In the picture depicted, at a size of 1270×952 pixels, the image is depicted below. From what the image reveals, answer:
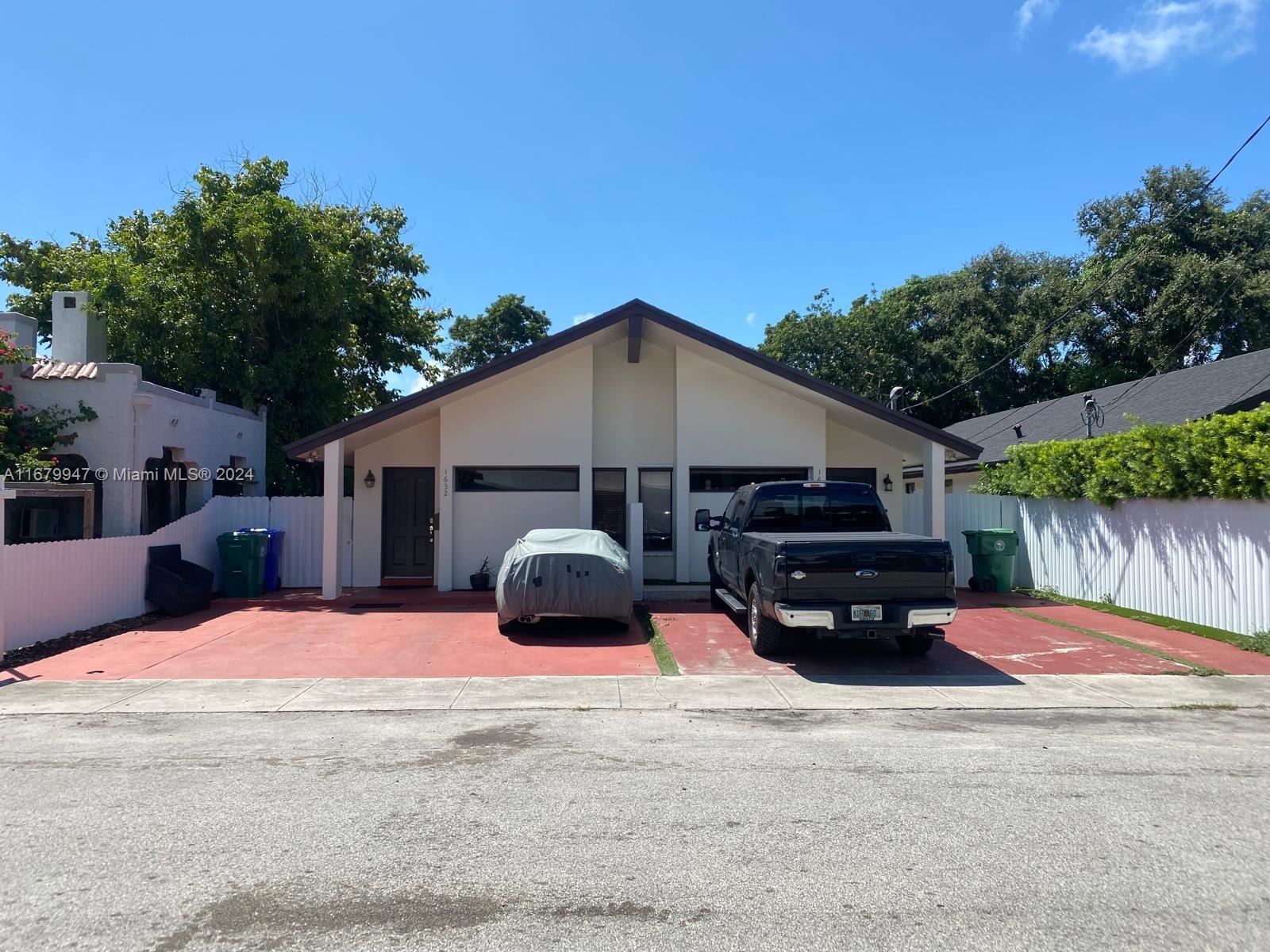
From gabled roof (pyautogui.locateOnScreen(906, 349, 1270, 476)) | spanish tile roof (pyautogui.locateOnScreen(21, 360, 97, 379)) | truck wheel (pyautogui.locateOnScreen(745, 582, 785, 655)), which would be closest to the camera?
truck wheel (pyautogui.locateOnScreen(745, 582, 785, 655))

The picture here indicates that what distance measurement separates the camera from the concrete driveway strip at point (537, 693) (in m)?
7.61

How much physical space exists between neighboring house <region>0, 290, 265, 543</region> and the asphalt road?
24.3 feet

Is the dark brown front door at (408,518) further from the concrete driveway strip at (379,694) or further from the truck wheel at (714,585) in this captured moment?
the concrete driveway strip at (379,694)

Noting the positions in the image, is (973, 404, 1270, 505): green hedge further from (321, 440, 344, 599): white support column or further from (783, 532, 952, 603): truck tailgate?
(321, 440, 344, 599): white support column

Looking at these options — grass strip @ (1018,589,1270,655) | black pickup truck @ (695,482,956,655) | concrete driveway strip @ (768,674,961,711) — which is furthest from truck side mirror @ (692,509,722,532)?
grass strip @ (1018,589,1270,655)

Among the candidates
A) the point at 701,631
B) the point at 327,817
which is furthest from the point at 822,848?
the point at 701,631

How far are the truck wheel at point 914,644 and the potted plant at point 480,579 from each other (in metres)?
8.15

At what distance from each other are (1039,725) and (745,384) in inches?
382

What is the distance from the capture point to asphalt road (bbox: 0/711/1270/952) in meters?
3.48

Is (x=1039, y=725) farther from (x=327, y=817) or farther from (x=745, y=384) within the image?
(x=745, y=384)

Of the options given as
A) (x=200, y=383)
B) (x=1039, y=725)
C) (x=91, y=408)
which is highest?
(x=200, y=383)

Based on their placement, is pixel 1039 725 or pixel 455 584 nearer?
pixel 1039 725

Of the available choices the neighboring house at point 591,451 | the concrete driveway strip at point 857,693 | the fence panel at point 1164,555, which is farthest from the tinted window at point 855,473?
the concrete driveway strip at point 857,693

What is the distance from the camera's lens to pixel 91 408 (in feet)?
44.3
